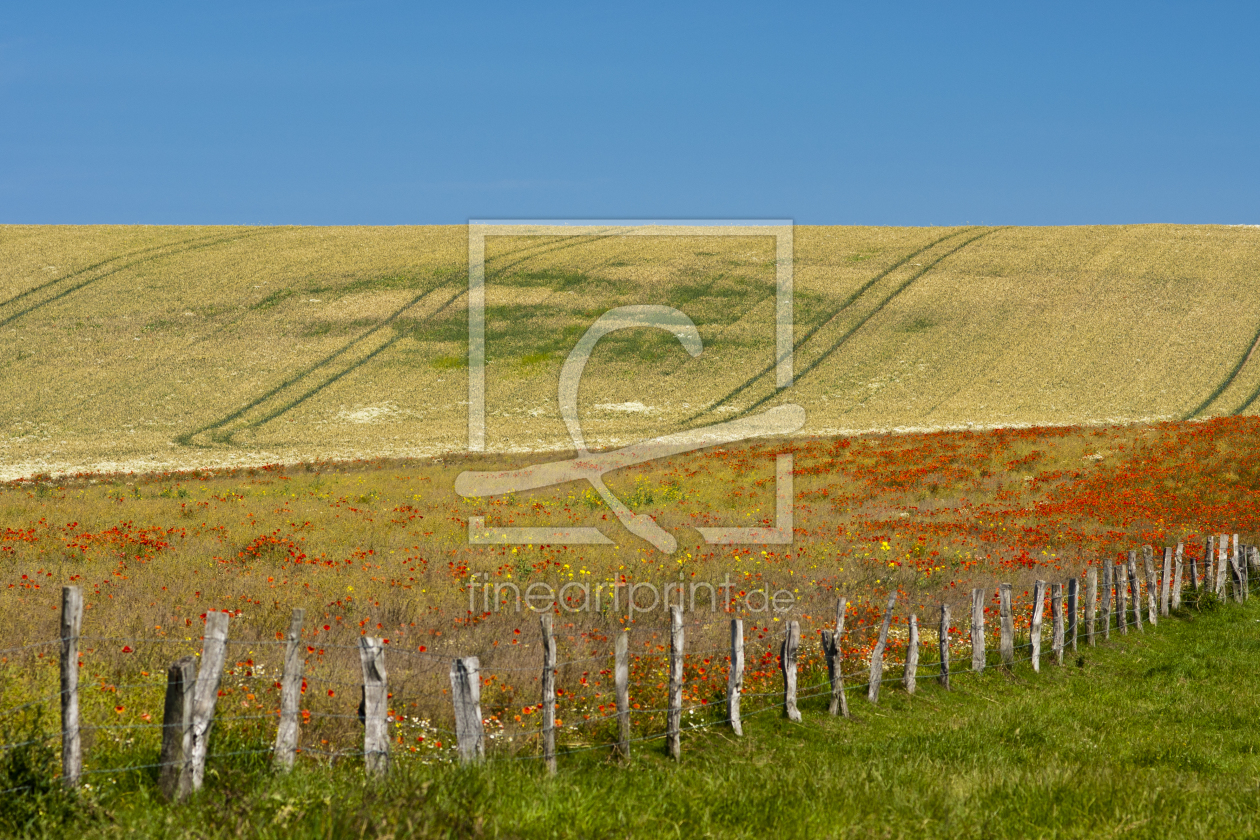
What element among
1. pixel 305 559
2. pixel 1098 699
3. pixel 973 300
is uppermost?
pixel 973 300

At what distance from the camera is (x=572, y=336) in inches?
2559

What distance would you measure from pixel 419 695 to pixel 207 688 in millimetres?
2820

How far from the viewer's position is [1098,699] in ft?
44.6

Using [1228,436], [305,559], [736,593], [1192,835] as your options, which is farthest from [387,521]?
[1228,436]

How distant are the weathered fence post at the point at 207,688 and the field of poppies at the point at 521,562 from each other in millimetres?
521

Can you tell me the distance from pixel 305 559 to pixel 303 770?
1110 cm

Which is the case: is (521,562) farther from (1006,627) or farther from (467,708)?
(467,708)

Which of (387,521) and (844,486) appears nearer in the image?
(387,521)

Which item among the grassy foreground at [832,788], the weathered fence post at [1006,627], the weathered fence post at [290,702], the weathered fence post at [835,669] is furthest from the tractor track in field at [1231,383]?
the weathered fence post at [290,702]

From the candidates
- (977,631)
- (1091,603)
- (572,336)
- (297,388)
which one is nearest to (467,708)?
(977,631)

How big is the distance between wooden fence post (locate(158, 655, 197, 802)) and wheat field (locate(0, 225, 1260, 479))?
3542cm

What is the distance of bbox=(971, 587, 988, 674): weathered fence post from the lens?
47.4 feet

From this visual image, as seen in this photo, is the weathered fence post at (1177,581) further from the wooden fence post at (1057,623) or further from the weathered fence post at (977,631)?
the weathered fence post at (977,631)

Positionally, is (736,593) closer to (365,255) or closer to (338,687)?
(338,687)
